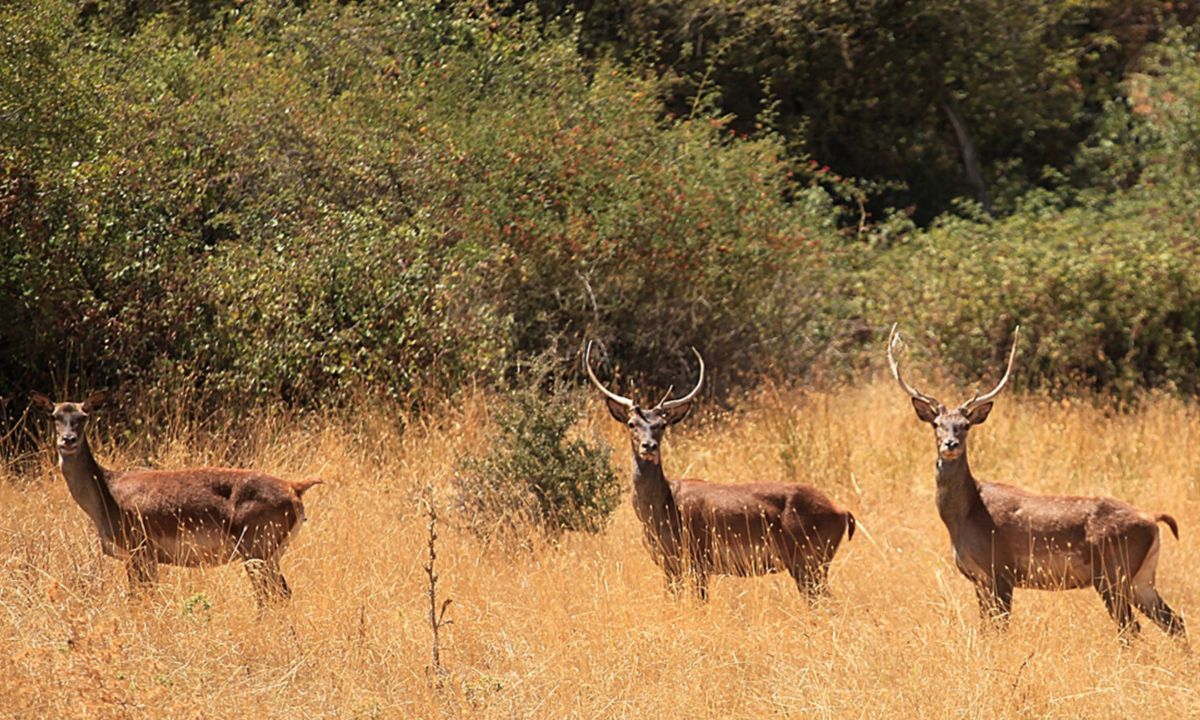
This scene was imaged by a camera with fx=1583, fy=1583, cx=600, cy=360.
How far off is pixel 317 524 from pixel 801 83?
13.0 meters

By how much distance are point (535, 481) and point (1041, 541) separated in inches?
127

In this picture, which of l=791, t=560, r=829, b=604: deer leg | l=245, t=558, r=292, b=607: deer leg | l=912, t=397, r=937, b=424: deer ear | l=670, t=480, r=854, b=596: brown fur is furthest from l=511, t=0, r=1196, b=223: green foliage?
l=245, t=558, r=292, b=607: deer leg

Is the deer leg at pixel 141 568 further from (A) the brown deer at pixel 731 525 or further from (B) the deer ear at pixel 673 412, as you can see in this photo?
(B) the deer ear at pixel 673 412

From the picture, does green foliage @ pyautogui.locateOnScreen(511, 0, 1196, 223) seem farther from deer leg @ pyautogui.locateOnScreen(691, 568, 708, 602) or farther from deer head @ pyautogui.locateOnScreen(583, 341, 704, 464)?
deer leg @ pyautogui.locateOnScreen(691, 568, 708, 602)

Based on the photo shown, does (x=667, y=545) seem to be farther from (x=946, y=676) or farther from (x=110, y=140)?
(x=110, y=140)

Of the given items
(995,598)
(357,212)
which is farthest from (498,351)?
(995,598)

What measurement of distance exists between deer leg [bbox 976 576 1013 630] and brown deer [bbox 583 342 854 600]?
826mm

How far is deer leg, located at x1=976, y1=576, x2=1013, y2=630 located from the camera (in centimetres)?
804

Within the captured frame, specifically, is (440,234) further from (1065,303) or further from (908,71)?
(908,71)

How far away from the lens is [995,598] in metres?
8.13

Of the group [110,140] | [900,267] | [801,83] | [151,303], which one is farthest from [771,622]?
[801,83]

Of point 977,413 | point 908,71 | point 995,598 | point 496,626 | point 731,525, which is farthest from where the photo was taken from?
point 908,71

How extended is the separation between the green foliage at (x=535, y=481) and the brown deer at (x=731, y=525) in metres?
1.22

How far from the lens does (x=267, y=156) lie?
1252 centimetres
